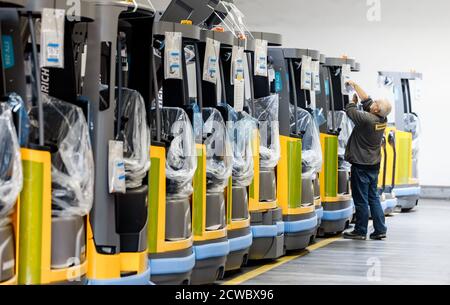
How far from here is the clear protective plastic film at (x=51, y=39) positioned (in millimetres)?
5406

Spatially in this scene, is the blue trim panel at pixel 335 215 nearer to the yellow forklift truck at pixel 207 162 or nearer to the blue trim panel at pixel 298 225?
the blue trim panel at pixel 298 225

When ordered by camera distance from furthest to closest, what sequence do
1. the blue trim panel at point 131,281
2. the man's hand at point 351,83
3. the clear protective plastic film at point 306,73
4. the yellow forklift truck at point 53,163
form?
the man's hand at point 351,83, the clear protective plastic film at point 306,73, the blue trim panel at point 131,281, the yellow forklift truck at point 53,163

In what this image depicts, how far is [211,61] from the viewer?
804cm

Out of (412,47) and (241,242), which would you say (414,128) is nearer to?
(412,47)

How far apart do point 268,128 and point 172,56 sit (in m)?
2.67

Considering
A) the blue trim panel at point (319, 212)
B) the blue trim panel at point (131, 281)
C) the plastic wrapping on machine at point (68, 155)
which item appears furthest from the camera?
the blue trim panel at point (319, 212)

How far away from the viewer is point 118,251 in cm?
621

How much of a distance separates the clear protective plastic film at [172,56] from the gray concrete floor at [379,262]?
2222 millimetres

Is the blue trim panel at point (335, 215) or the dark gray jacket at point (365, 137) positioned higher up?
the dark gray jacket at point (365, 137)

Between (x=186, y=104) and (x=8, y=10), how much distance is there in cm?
260

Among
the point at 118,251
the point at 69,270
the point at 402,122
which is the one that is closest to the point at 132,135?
the point at 118,251

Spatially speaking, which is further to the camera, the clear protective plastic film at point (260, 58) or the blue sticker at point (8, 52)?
the clear protective plastic film at point (260, 58)

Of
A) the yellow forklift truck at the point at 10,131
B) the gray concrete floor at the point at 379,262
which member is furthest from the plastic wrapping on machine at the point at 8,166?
the gray concrete floor at the point at 379,262

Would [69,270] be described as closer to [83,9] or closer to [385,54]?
[83,9]
